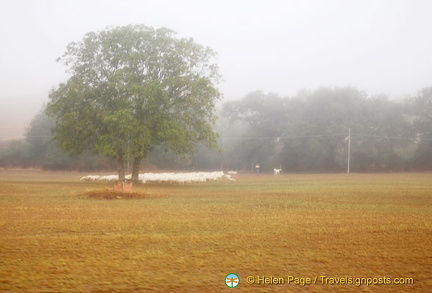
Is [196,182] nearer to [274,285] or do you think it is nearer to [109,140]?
[109,140]

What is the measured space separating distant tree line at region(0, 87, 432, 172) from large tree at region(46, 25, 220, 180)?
99.0 ft

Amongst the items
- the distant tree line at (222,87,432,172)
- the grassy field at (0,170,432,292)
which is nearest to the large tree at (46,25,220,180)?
the grassy field at (0,170,432,292)

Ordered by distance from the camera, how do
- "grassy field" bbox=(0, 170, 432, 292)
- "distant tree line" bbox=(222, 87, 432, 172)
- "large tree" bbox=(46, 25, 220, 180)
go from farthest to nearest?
"distant tree line" bbox=(222, 87, 432, 172)
"large tree" bbox=(46, 25, 220, 180)
"grassy field" bbox=(0, 170, 432, 292)

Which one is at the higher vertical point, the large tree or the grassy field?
the large tree

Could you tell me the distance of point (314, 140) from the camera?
6806 cm

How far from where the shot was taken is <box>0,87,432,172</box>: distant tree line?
67.8 m

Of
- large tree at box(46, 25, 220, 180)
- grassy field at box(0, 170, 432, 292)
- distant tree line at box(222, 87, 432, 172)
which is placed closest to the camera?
grassy field at box(0, 170, 432, 292)

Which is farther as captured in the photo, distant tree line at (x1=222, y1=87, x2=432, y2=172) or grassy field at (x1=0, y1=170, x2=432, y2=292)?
distant tree line at (x1=222, y1=87, x2=432, y2=172)

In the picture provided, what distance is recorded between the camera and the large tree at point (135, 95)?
32812mm

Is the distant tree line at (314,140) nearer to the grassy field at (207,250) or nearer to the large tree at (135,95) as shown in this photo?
the large tree at (135,95)

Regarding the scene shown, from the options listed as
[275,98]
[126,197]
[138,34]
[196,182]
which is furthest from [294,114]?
[126,197]

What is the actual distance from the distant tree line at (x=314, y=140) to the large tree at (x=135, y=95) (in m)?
30.2

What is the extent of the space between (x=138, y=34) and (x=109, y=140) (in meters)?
8.51

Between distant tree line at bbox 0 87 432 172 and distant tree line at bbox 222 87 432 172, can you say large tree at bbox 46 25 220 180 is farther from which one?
distant tree line at bbox 222 87 432 172
